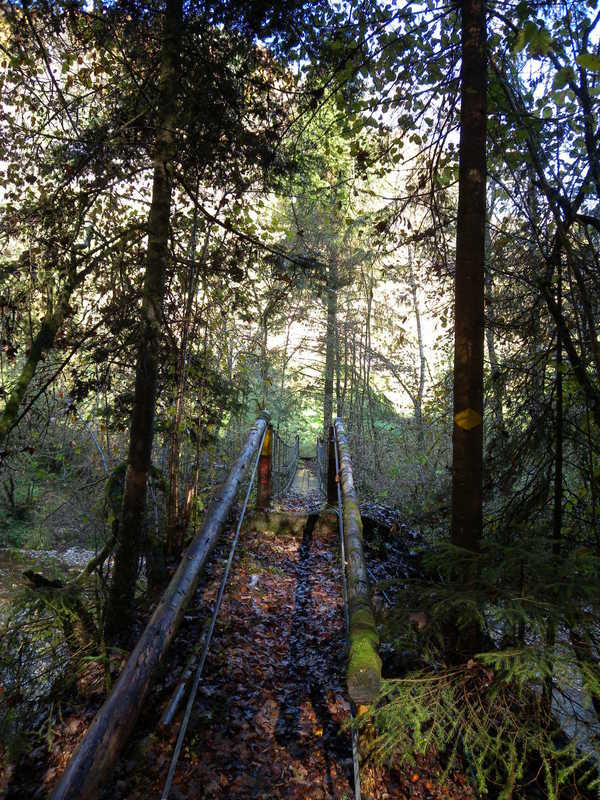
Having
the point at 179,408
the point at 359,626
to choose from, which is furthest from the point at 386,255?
the point at 359,626

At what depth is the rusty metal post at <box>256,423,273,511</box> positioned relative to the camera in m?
6.46

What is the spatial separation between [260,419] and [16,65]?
4.20 m

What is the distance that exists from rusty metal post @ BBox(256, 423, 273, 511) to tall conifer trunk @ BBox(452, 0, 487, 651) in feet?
14.1

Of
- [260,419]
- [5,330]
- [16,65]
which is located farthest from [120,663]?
[16,65]

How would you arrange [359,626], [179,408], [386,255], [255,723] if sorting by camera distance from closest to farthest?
1. [359,626]
2. [255,723]
3. [386,255]
4. [179,408]

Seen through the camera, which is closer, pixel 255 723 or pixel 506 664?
pixel 506 664

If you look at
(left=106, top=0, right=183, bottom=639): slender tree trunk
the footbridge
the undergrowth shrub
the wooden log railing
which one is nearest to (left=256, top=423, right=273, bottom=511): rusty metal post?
the footbridge

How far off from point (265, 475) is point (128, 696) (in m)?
4.70

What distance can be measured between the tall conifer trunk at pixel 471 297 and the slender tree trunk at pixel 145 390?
6.87ft

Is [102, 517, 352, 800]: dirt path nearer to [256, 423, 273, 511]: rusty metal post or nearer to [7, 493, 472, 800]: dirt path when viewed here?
[7, 493, 472, 800]: dirt path

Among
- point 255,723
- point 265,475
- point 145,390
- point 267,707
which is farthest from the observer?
point 265,475

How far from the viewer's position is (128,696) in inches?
70.6

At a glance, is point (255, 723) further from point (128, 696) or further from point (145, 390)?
point (145, 390)

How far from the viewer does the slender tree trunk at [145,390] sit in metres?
3.39
